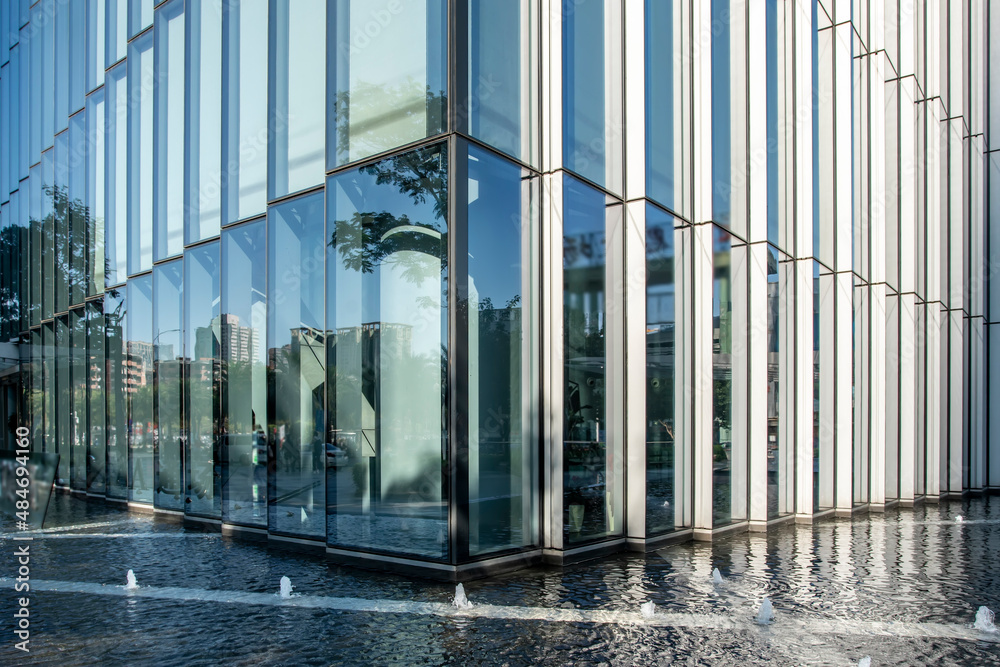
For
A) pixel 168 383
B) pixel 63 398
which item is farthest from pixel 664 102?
pixel 63 398

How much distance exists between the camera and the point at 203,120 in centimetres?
1560

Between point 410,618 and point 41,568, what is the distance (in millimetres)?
6270

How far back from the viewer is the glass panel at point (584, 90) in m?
11.5

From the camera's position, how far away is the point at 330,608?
8.02 m

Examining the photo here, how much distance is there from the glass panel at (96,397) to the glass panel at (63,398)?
2229 mm

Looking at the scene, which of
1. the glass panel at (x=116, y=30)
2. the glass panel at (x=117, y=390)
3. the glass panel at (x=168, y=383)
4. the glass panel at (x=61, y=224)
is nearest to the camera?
the glass panel at (x=168, y=383)

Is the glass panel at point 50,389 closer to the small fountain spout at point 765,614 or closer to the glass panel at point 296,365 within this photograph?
the glass panel at point 296,365

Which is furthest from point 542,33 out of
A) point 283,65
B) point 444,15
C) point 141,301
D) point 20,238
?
point 20,238

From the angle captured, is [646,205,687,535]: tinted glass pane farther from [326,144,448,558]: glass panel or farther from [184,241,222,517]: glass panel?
[184,241,222,517]: glass panel

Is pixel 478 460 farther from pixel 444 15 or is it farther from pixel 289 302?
pixel 444 15

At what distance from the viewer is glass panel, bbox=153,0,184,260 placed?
16.6 m

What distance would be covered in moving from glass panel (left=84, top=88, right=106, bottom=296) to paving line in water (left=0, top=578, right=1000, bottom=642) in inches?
573

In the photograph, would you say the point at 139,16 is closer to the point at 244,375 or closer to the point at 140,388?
the point at 140,388

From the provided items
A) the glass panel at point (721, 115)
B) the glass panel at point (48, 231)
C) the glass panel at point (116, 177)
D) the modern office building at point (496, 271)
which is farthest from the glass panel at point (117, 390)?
the glass panel at point (721, 115)
